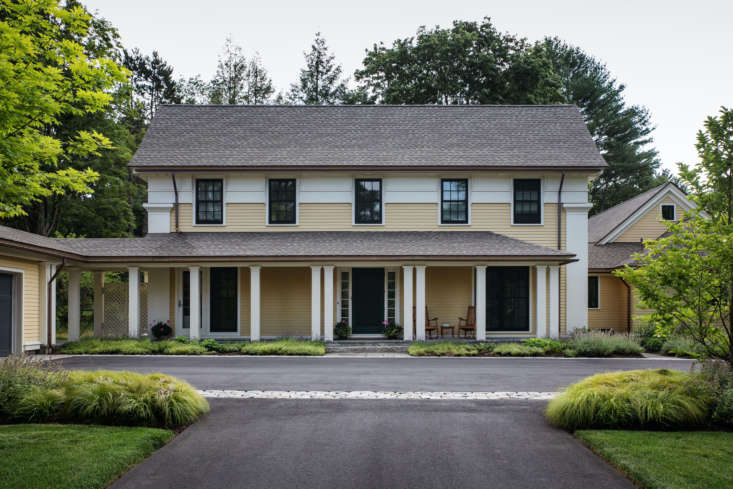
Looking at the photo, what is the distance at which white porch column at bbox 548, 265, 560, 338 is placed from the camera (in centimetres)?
1781

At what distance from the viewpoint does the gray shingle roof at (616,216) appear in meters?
23.5

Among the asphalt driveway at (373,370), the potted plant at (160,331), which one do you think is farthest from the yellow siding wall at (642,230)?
the potted plant at (160,331)

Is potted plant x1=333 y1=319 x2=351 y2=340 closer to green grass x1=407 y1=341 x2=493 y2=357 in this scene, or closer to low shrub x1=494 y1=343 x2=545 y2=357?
Answer: green grass x1=407 y1=341 x2=493 y2=357

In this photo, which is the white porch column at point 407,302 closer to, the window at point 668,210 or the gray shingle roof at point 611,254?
the gray shingle roof at point 611,254

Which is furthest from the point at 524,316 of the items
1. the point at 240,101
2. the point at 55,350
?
the point at 240,101

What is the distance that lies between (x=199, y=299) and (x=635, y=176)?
37.2m

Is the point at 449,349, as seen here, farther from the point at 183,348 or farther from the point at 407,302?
the point at 183,348

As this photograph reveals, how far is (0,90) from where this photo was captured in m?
6.73

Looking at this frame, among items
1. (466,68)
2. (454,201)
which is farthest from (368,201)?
(466,68)

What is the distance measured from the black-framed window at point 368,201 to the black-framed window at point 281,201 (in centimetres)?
230

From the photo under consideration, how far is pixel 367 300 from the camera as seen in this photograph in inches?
755

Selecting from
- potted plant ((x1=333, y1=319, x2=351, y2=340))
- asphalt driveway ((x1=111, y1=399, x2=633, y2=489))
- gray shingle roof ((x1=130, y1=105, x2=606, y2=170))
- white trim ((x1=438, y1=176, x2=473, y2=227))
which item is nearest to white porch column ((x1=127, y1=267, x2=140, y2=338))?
gray shingle roof ((x1=130, y1=105, x2=606, y2=170))

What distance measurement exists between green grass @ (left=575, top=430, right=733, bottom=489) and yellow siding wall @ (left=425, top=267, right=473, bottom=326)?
40.1 feet

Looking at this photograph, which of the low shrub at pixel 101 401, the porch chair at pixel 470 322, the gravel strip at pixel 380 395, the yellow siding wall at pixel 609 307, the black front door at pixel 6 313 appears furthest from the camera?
the yellow siding wall at pixel 609 307
